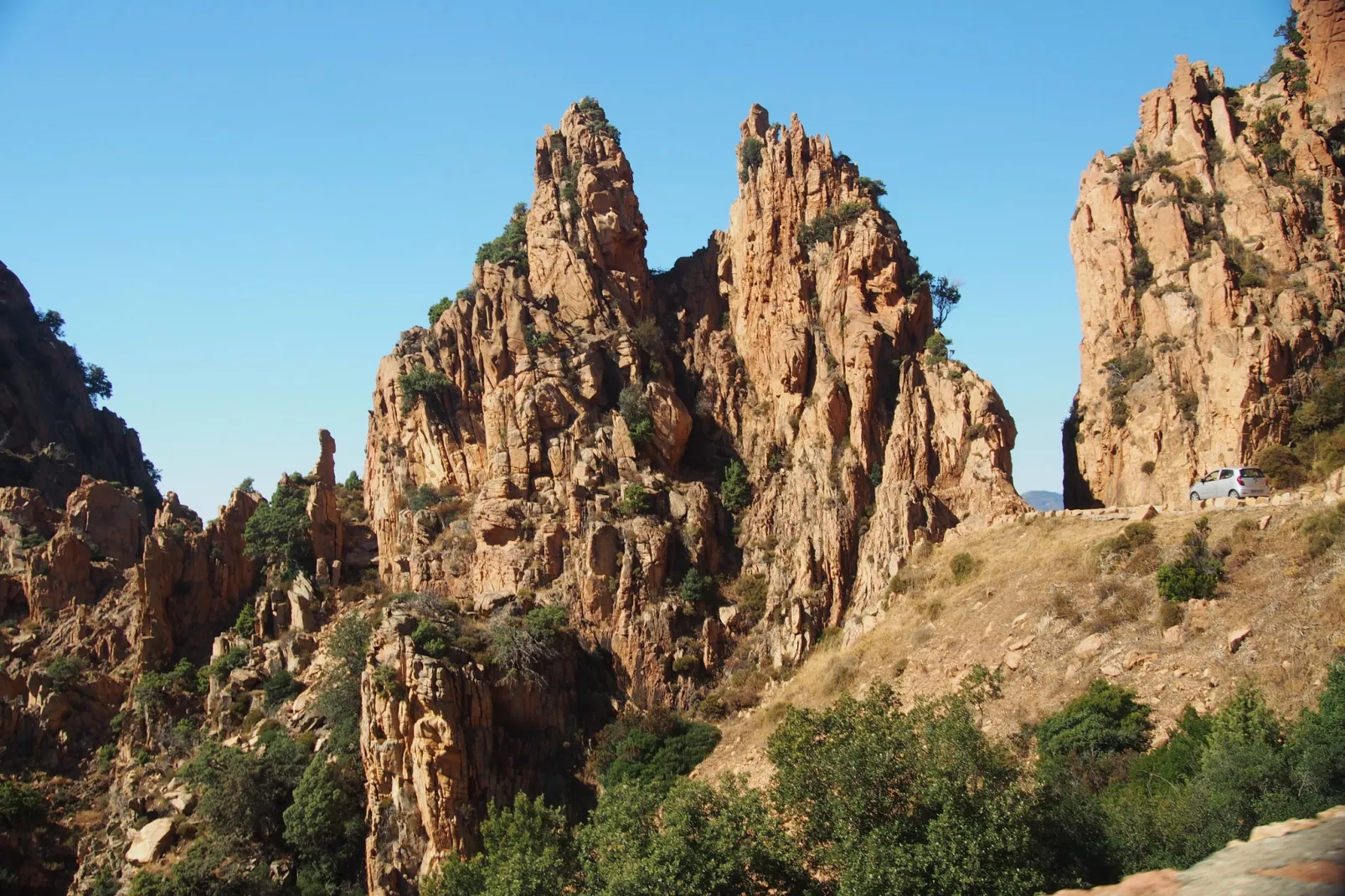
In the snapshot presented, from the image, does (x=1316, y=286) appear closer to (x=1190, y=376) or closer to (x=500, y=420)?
(x=1190, y=376)

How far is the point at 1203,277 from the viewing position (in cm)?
4303

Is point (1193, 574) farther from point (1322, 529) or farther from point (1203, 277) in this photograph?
point (1203, 277)

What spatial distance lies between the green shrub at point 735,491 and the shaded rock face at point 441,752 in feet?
40.1

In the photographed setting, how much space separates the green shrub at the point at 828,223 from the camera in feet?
166

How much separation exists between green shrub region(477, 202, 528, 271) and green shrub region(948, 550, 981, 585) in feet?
85.2

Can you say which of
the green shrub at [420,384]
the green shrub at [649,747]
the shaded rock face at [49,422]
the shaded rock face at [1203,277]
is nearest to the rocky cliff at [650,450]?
the green shrub at [420,384]

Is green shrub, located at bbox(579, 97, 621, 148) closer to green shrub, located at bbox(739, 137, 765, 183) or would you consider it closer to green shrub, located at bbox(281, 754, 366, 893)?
green shrub, located at bbox(739, 137, 765, 183)

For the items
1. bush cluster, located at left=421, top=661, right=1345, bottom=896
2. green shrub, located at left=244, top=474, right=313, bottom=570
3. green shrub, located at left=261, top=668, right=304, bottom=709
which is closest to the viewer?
bush cluster, located at left=421, top=661, right=1345, bottom=896

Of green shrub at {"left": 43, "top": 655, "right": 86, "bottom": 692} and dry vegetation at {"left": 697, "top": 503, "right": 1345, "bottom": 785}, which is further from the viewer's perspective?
green shrub at {"left": 43, "top": 655, "right": 86, "bottom": 692}

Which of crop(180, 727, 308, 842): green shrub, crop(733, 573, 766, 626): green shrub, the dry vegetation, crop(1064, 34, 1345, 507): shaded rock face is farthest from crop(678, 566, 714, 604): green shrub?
crop(1064, 34, 1345, 507): shaded rock face

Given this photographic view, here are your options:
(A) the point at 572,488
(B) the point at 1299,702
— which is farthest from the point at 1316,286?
(A) the point at 572,488

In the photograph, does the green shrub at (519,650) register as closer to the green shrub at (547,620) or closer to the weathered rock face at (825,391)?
the green shrub at (547,620)

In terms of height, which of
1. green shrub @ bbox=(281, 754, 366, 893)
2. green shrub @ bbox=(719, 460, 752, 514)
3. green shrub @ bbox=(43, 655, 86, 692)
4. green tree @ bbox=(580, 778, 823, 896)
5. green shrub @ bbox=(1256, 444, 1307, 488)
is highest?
green shrub @ bbox=(719, 460, 752, 514)

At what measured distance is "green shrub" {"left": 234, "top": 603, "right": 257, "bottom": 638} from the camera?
161 ft
